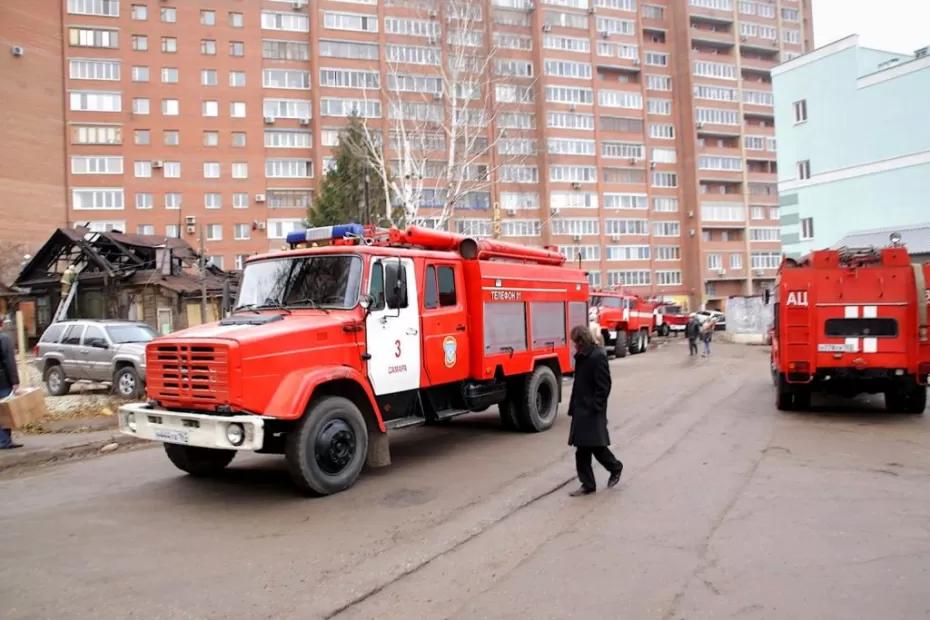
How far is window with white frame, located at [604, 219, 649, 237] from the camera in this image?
225ft

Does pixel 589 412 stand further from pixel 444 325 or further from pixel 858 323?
pixel 858 323

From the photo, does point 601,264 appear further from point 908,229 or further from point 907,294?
point 907,294

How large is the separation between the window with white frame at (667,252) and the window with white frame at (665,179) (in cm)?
678

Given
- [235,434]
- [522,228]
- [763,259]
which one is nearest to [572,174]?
[522,228]

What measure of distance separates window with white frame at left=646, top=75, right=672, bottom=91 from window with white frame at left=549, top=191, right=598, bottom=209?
15.8 metres

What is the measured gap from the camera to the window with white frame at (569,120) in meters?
66.5

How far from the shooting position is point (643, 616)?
157 inches

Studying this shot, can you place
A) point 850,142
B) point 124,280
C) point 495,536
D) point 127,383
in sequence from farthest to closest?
point 850,142, point 124,280, point 127,383, point 495,536

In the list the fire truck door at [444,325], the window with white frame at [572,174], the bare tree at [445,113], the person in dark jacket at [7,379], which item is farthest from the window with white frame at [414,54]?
the window with white frame at [572,174]

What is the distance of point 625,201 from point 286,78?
3515 centimetres

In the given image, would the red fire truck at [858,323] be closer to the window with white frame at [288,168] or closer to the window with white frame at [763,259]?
the window with white frame at [288,168]

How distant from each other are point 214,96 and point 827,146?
45.8m

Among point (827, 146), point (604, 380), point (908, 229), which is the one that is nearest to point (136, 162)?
point (827, 146)

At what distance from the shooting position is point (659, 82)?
74375mm
